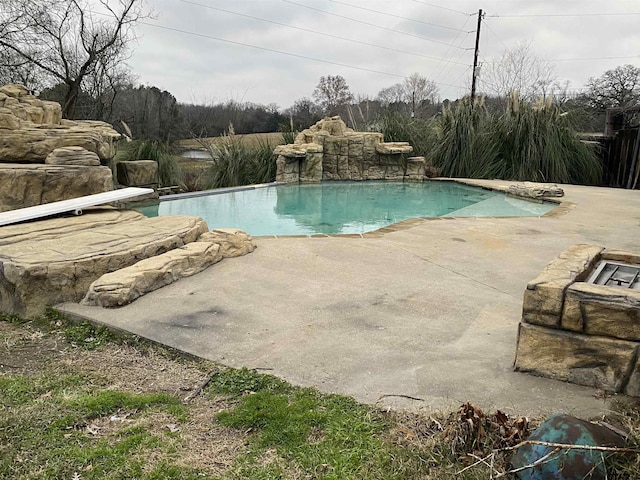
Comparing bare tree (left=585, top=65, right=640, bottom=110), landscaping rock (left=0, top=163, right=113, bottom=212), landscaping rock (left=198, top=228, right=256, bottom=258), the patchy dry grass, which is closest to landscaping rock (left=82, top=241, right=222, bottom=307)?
landscaping rock (left=198, top=228, right=256, bottom=258)

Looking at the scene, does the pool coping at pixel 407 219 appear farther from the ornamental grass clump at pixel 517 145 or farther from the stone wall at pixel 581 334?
the stone wall at pixel 581 334

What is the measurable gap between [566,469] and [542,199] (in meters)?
7.88

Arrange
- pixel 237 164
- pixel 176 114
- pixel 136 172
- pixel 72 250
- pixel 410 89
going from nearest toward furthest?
pixel 72 250, pixel 136 172, pixel 237 164, pixel 176 114, pixel 410 89

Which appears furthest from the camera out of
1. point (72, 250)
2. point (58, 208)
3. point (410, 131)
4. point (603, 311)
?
point (410, 131)

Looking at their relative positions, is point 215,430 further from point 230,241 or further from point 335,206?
point 335,206

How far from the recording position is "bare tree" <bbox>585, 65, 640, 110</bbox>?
60.4ft

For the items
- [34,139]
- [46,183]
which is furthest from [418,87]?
[46,183]

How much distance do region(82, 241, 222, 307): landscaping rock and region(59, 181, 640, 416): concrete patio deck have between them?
7 cm

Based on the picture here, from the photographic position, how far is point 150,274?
10.9 feet

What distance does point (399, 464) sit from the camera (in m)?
1.62

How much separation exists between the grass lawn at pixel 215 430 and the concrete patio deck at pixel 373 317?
176 mm

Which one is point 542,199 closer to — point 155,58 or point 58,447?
point 58,447

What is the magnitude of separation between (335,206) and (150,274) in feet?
18.7

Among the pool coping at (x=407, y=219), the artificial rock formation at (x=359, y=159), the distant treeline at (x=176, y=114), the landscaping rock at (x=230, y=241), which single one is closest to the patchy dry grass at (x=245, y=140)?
the distant treeline at (x=176, y=114)
